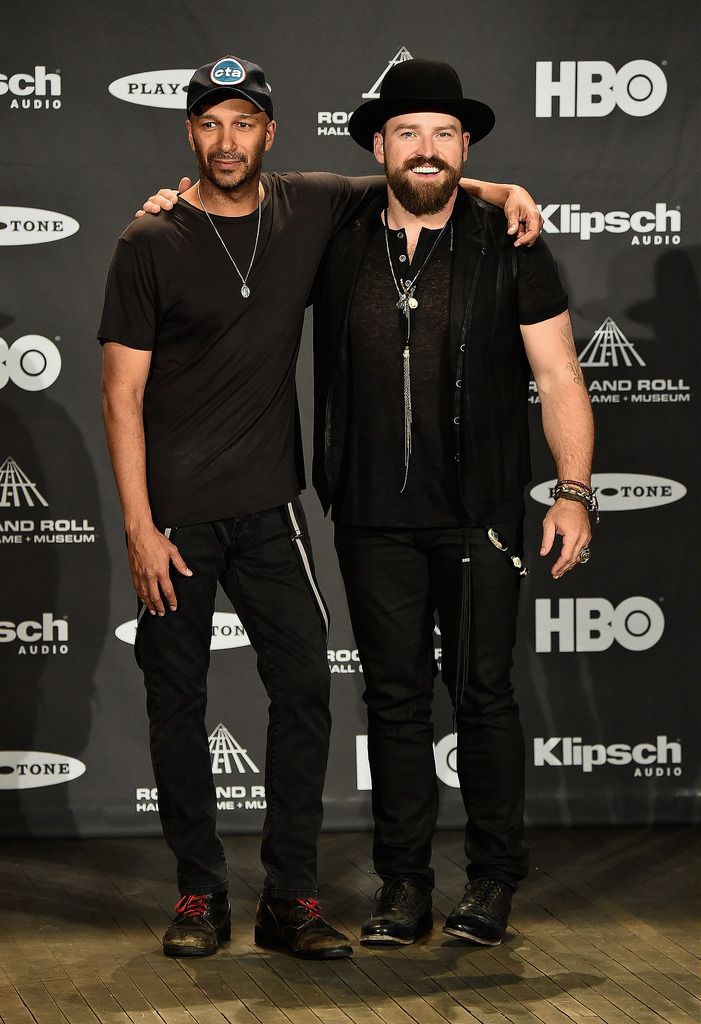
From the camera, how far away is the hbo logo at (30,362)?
3898 mm

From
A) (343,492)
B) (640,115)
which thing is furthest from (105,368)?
(640,115)

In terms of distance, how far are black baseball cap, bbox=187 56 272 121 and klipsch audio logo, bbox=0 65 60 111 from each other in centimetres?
98

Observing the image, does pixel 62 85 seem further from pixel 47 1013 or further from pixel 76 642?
pixel 47 1013

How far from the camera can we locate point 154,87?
3.85 metres

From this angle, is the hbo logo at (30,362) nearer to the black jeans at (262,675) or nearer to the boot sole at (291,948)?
the black jeans at (262,675)

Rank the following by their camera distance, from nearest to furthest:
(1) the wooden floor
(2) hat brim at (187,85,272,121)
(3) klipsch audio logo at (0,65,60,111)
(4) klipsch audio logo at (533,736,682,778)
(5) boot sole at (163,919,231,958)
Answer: (1) the wooden floor → (2) hat brim at (187,85,272,121) → (5) boot sole at (163,919,231,958) → (3) klipsch audio logo at (0,65,60,111) → (4) klipsch audio logo at (533,736,682,778)

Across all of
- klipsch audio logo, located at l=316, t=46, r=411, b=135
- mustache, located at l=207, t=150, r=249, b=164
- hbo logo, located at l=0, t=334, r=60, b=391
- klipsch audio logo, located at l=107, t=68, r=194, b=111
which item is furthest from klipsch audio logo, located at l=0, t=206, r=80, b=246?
mustache, located at l=207, t=150, r=249, b=164

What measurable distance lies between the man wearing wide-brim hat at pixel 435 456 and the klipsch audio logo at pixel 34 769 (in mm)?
1176

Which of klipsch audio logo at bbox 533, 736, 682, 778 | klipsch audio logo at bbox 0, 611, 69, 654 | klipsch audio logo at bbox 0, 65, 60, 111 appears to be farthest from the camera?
klipsch audio logo at bbox 533, 736, 682, 778

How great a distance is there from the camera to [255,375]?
303 cm

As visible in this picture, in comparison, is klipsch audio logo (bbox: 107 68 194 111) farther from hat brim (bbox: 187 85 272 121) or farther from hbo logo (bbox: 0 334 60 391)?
hat brim (bbox: 187 85 272 121)

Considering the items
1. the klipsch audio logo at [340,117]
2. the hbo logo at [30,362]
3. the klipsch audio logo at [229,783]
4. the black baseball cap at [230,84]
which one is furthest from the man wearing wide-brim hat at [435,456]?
the hbo logo at [30,362]

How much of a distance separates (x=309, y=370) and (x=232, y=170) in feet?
3.44

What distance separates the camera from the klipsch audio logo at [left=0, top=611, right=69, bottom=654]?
3.96 m
